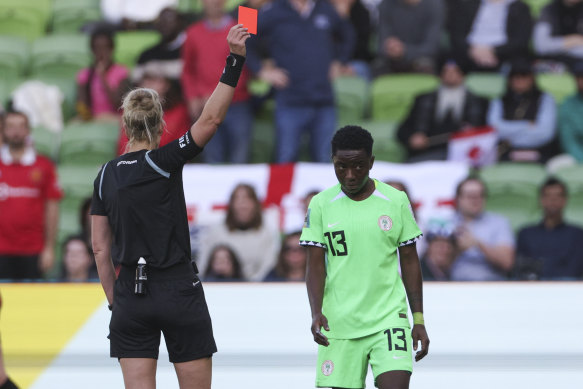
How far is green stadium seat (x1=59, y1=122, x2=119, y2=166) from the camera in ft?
32.4

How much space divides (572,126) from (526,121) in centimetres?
42

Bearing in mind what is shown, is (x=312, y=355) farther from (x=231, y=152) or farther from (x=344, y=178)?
(x=231, y=152)

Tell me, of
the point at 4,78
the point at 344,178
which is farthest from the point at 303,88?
the point at 344,178

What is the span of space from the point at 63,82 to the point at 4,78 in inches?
29.1

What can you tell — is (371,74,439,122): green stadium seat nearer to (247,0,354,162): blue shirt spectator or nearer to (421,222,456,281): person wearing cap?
(247,0,354,162): blue shirt spectator

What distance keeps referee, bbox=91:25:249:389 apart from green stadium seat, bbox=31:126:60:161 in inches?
245

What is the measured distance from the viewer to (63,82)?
10.5 metres

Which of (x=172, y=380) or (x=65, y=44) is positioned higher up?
(x=65, y=44)

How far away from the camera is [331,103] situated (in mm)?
9398

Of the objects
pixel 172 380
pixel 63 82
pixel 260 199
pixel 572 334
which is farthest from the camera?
pixel 63 82

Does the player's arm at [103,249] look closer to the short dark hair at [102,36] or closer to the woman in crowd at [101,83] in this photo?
the woman in crowd at [101,83]

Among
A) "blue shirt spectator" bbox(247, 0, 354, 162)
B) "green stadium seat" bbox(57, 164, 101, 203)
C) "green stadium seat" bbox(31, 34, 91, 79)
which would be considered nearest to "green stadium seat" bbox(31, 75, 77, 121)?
"green stadium seat" bbox(31, 34, 91, 79)

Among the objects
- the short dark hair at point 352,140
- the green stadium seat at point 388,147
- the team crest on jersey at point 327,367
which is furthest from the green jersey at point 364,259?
the green stadium seat at point 388,147

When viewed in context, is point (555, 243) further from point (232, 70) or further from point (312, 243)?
point (232, 70)
